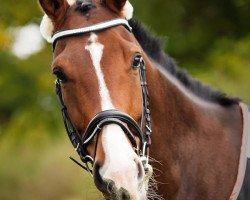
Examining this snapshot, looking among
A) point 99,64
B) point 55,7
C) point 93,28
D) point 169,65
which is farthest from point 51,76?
point 99,64

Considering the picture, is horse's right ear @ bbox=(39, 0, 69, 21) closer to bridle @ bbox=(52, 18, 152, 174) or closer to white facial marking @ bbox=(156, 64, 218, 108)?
bridle @ bbox=(52, 18, 152, 174)

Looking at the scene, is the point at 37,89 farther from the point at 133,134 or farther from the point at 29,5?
the point at 133,134

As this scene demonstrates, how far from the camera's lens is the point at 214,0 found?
12.8 meters

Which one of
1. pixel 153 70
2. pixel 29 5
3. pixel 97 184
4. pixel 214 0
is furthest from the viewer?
pixel 29 5

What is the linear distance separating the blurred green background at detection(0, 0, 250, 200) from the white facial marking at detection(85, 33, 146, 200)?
24.3 ft

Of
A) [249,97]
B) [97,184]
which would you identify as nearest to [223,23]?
[249,97]

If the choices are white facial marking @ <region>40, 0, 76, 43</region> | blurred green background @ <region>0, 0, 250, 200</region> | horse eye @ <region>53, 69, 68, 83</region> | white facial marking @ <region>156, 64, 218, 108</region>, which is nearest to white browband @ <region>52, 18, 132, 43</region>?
white facial marking @ <region>40, 0, 76, 43</region>

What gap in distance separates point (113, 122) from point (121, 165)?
317mm

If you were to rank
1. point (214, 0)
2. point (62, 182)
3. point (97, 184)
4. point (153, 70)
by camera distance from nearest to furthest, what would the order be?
1. point (97, 184)
2. point (153, 70)
3. point (214, 0)
4. point (62, 182)

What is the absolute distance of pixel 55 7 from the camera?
205 inches

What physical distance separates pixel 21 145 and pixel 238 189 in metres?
12.4

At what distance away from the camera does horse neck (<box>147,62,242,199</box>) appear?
210 inches

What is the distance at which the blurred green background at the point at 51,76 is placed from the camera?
43.1 ft

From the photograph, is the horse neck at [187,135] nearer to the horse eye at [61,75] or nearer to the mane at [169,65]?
the mane at [169,65]
